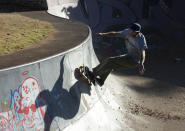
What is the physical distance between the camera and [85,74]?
28.6ft

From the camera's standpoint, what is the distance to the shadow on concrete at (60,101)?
7.32 m

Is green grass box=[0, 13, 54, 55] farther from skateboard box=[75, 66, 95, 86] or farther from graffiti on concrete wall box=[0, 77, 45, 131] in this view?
skateboard box=[75, 66, 95, 86]

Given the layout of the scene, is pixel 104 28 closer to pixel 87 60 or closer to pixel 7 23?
pixel 7 23

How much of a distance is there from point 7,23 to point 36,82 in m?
5.66

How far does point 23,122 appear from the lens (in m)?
6.90

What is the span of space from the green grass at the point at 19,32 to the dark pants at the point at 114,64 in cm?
251

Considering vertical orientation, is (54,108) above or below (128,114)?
above

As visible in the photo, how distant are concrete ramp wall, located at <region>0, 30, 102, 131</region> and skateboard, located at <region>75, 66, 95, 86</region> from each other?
150 mm

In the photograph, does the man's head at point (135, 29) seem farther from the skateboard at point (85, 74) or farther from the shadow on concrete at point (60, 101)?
the shadow on concrete at point (60, 101)

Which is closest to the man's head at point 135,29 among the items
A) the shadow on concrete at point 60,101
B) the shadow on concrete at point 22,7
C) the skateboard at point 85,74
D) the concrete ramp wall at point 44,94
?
the concrete ramp wall at point 44,94

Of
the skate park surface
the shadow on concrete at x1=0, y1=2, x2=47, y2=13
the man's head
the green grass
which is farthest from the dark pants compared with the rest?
the shadow on concrete at x1=0, y1=2, x2=47, y2=13

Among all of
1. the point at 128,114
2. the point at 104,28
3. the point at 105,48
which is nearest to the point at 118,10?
the point at 104,28

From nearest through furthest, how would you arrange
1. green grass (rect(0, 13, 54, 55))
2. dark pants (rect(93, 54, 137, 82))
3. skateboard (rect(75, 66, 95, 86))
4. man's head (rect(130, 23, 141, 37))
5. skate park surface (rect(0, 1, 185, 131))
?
skate park surface (rect(0, 1, 185, 131)), man's head (rect(130, 23, 141, 37)), dark pants (rect(93, 54, 137, 82)), skateboard (rect(75, 66, 95, 86)), green grass (rect(0, 13, 54, 55))

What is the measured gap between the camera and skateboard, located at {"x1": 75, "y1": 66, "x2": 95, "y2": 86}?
28.1ft
